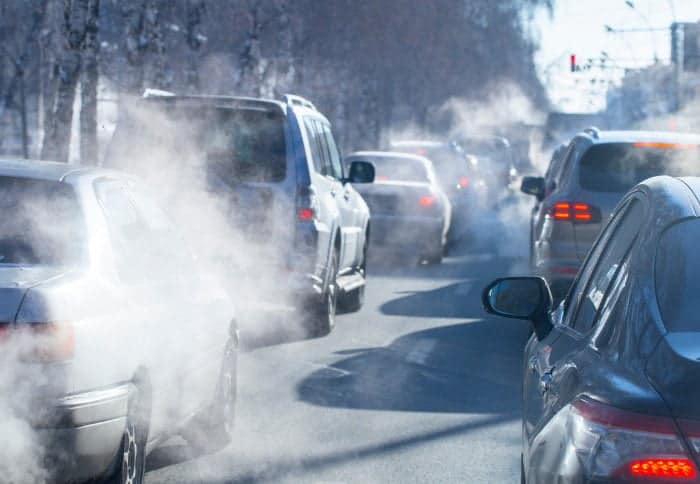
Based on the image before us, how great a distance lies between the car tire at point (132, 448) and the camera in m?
5.31

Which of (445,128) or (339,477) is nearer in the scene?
(339,477)

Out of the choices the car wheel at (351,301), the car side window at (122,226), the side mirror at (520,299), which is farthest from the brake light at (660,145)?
the side mirror at (520,299)

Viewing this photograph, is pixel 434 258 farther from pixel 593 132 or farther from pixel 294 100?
pixel 593 132

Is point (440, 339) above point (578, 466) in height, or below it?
below

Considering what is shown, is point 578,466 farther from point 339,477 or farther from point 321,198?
point 321,198

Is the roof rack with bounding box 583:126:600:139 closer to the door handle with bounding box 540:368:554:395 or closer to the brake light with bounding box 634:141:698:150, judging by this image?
the brake light with bounding box 634:141:698:150

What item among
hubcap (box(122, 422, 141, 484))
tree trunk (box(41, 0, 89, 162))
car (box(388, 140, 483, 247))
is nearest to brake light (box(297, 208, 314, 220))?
hubcap (box(122, 422, 141, 484))

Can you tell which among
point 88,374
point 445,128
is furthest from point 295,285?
point 445,128

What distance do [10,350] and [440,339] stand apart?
7714mm

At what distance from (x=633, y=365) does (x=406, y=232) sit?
17314 millimetres

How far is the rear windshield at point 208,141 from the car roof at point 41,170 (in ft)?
16.6

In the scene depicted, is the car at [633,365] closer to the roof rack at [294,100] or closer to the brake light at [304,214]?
the brake light at [304,214]

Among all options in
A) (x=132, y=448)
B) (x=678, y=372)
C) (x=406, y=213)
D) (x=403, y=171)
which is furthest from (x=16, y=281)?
(x=403, y=171)

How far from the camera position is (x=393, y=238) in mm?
20453
